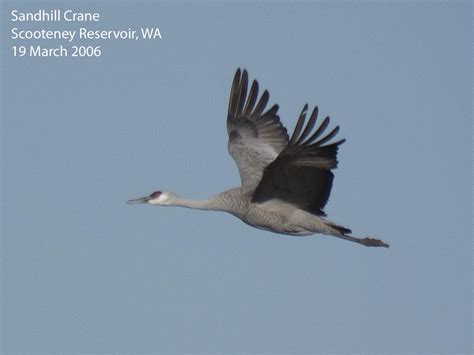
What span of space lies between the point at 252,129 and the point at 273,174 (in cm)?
265

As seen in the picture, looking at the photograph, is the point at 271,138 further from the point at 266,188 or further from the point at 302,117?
the point at 302,117

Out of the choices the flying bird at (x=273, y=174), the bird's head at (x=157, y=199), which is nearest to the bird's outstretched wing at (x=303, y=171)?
the flying bird at (x=273, y=174)

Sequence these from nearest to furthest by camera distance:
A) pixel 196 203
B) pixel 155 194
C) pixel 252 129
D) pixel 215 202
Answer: pixel 215 202 → pixel 196 203 → pixel 155 194 → pixel 252 129

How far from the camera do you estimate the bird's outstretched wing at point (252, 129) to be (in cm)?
1547

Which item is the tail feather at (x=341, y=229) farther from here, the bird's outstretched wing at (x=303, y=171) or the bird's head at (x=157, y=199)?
the bird's head at (x=157, y=199)

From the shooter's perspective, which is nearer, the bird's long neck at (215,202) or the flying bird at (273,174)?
the flying bird at (273,174)

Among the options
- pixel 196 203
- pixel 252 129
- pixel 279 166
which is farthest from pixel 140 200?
pixel 279 166

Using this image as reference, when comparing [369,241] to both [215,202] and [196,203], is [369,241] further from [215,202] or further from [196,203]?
[196,203]

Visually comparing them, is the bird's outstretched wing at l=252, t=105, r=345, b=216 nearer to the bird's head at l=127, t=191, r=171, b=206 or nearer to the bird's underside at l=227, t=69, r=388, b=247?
the bird's underside at l=227, t=69, r=388, b=247

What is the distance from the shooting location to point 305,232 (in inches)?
547

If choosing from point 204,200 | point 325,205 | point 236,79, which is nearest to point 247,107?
point 236,79

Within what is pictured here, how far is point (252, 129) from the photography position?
1577 centimetres

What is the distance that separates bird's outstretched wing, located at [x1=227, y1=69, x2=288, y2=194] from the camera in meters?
15.5

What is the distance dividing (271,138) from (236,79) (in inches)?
41.9
